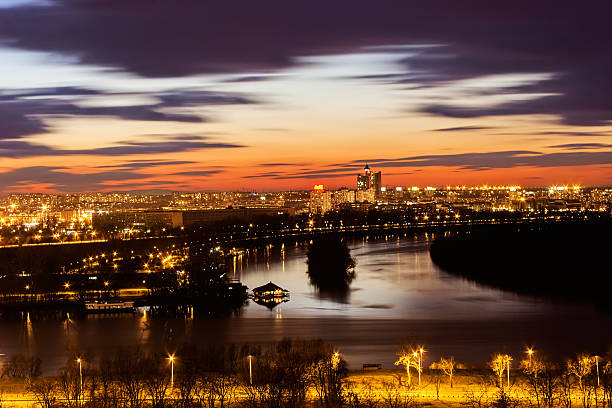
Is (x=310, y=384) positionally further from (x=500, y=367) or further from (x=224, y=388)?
(x=500, y=367)

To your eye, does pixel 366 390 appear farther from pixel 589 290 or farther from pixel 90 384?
pixel 589 290

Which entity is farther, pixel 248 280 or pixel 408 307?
pixel 248 280

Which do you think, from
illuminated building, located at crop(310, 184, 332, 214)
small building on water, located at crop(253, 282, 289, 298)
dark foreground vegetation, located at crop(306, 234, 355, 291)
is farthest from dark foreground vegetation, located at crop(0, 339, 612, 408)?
illuminated building, located at crop(310, 184, 332, 214)

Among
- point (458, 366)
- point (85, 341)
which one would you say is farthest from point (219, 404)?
point (85, 341)

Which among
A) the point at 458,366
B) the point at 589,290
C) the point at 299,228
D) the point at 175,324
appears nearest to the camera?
the point at 458,366

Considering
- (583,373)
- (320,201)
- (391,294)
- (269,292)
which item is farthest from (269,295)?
(320,201)

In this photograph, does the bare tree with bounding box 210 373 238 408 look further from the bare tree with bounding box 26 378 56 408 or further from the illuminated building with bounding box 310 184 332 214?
the illuminated building with bounding box 310 184 332 214

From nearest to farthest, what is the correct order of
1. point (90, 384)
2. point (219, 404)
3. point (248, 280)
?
point (219, 404), point (90, 384), point (248, 280)
